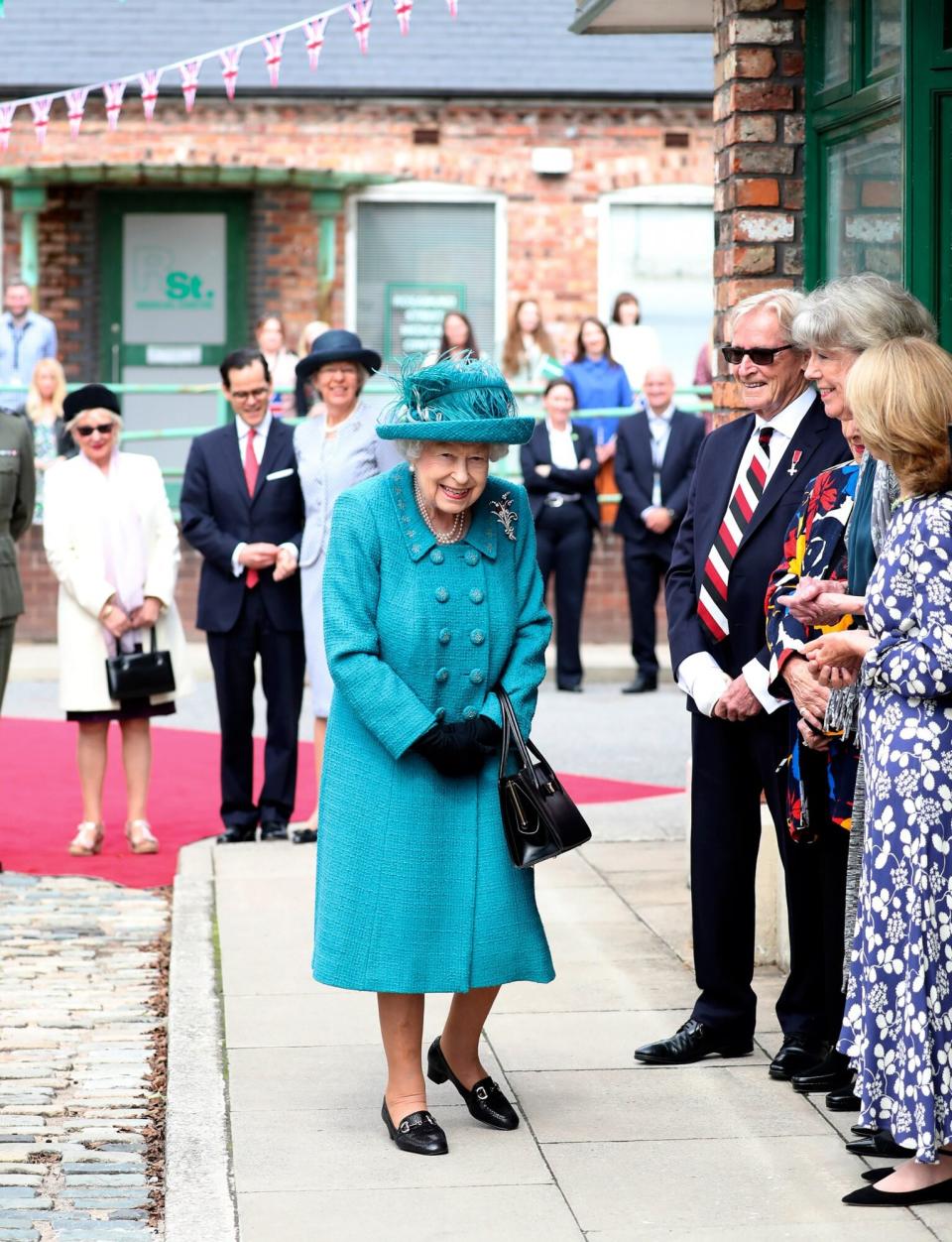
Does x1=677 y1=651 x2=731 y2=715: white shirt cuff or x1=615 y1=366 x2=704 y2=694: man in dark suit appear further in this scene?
x1=615 y1=366 x2=704 y2=694: man in dark suit

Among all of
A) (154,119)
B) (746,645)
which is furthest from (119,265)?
(746,645)

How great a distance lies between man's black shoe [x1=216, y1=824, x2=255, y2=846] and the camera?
920cm

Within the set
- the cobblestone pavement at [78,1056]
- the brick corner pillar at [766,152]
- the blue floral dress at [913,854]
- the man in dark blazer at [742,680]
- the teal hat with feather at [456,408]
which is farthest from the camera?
the brick corner pillar at [766,152]

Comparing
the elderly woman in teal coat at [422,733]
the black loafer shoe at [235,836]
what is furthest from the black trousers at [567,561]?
the elderly woman in teal coat at [422,733]

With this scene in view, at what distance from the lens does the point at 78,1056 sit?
6.29 metres

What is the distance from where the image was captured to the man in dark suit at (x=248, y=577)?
9.15m

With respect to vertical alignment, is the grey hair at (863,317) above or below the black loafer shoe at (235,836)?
above

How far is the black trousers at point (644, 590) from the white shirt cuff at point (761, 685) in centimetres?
942

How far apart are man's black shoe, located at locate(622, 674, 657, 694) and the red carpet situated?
11.4 feet

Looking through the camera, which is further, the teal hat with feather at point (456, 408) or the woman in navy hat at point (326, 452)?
the woman in navy hat at point (326, 452)

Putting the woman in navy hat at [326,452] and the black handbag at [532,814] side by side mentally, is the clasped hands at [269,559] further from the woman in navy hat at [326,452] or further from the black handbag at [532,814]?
the black handbag at [532,814]

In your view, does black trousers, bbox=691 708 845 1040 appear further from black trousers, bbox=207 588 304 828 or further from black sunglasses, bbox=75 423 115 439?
black sunglasses, bbox=75 423 115 439

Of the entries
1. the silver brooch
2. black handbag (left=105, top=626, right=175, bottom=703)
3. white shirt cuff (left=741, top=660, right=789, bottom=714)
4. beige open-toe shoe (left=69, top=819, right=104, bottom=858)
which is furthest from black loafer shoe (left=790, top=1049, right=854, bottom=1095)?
beige open-toe shoe (left=69, top=819, right=104, bottom=858)

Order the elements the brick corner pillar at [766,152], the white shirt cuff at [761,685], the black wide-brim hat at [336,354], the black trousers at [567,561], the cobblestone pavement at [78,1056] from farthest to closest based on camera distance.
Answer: the black trousers at [567,561] < the black wide-brim hat at [336,354] < the brick corner pillar at [766,152] < the white shirt cuff at [761,685] < the cobblestone pavement at [78,1056]
